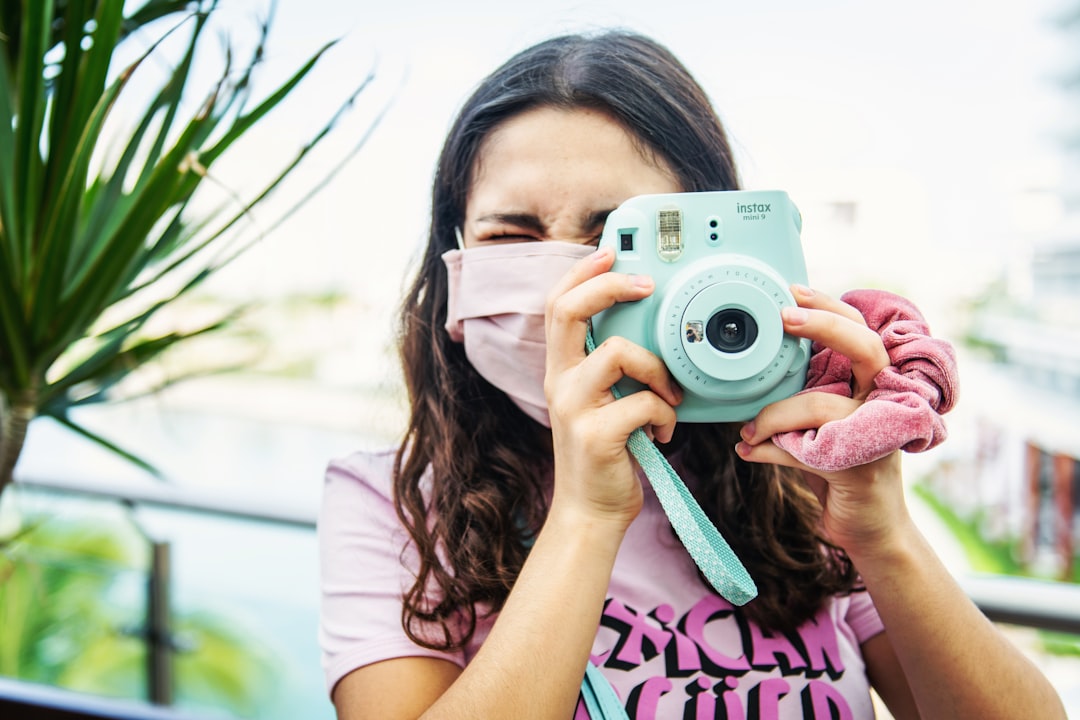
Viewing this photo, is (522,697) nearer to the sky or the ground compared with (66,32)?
nearer to the ground

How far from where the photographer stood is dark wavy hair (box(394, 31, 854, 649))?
2.62 feet

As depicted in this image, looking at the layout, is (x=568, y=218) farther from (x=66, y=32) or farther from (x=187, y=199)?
(x=66, y=32)

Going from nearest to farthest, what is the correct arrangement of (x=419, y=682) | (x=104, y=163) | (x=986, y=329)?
1. (x=419, y=682)
2. (x=104, y=163)
3. (x=986, y=329)

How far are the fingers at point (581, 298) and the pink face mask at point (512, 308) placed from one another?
0.28 feet

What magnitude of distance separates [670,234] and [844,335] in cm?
18

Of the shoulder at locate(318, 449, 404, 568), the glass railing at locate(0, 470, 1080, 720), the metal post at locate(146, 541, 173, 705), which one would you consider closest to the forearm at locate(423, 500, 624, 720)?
the shoulder at locate(318, 449, 404, 568)

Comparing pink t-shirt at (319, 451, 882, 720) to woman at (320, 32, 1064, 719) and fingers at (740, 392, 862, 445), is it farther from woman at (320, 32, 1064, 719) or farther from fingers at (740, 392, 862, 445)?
fingers at (740, 392, 862, 445)

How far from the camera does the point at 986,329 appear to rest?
7.82 m

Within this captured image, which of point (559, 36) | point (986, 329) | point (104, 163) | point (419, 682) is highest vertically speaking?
point (559, 36)

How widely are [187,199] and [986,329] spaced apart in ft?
28.0

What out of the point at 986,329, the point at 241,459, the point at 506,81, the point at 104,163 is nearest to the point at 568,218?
the point at 506,81

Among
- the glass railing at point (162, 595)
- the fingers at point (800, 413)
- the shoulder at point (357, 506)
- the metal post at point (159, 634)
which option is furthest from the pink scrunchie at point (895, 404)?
the metal post at point (159, 634)

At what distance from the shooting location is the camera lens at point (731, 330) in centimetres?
66

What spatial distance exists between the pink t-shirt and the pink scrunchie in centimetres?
25
